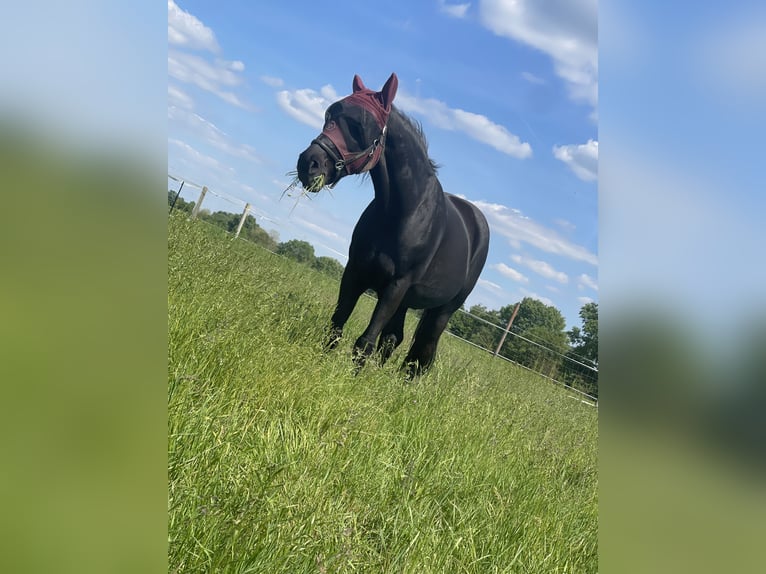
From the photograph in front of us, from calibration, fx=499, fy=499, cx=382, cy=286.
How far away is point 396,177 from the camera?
4156mm

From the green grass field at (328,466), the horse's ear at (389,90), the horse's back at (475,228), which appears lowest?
the green grass field at (328,466)

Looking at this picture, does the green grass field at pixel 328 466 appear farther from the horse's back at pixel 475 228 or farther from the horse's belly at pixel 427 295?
the horse's back at pixel 475 228

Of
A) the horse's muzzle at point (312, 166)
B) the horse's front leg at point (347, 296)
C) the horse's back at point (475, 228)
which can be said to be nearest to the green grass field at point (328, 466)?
the horse's front leg at point (347, 296)

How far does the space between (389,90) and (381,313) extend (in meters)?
1.77

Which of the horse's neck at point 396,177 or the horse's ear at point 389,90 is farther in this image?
the horse's neck at point 396,177

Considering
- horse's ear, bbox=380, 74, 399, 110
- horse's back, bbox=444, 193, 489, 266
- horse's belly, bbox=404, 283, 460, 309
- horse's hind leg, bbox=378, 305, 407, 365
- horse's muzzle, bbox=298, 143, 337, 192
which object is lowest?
horse's hind leg, bbox=378, 305, 407, 365

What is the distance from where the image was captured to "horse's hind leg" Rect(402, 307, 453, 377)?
5703 millimetres

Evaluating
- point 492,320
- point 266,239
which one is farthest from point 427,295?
point 492,320

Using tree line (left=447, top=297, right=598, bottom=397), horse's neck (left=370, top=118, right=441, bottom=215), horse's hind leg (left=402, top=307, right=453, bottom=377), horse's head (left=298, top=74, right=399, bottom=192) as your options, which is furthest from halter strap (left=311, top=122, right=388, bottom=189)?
tree line (left=447, top=297, right=598, bottom=397)

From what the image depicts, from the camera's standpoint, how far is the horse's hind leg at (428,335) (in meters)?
5.70

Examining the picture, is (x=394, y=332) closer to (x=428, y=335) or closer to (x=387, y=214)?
(x=428, y=335)

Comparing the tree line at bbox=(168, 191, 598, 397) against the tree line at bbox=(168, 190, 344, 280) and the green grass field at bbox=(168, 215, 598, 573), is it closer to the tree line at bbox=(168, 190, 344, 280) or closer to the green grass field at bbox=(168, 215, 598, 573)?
the tree line at bbox=(168, 190, 344, 280)
